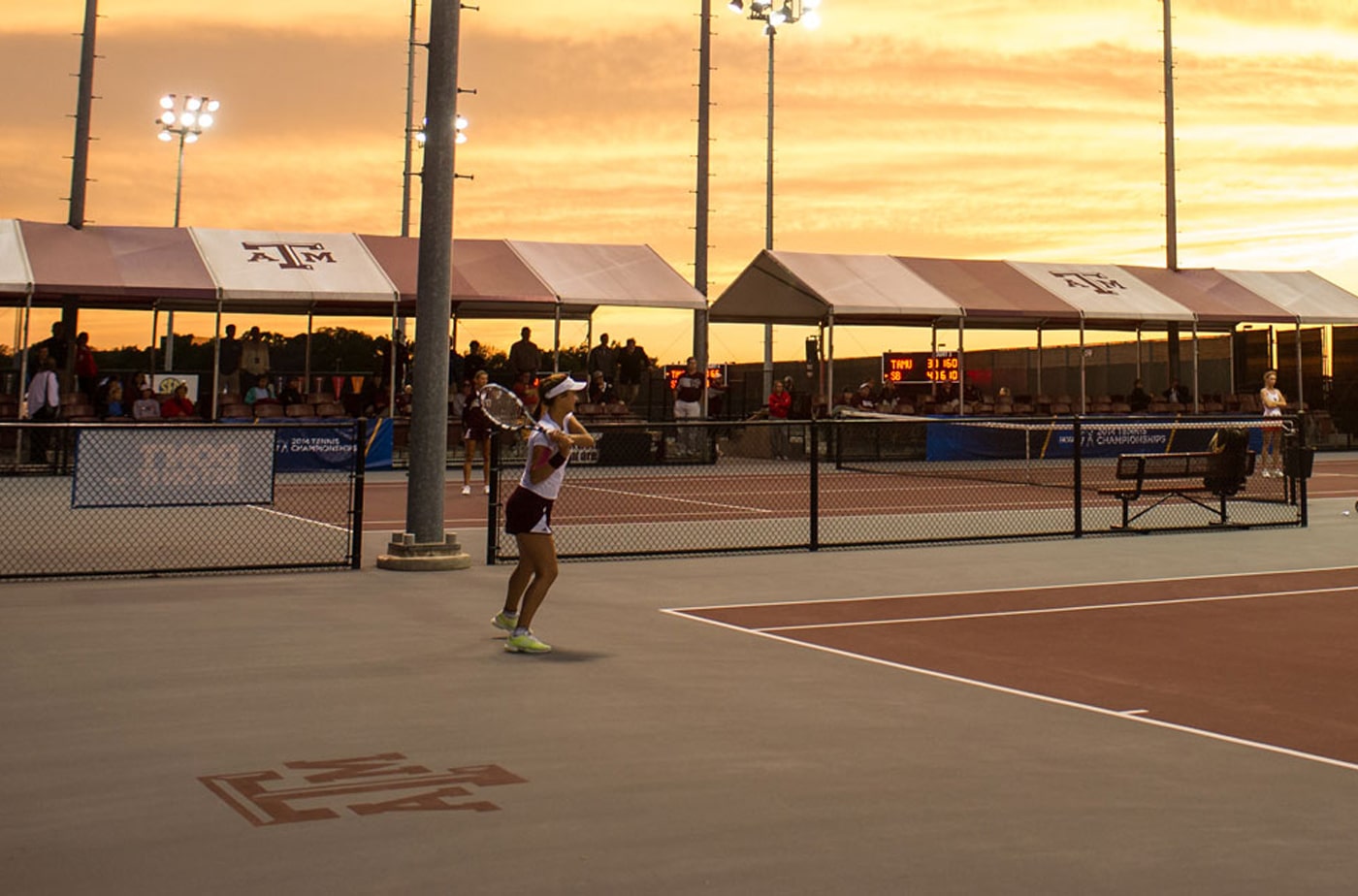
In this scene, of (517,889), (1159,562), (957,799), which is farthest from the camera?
(1159,562)

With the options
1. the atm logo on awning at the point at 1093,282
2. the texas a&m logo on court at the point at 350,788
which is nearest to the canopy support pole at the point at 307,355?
the atm logo on awning at the point at 1093,282

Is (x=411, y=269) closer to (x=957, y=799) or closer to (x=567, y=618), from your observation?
(x=567, y=618)

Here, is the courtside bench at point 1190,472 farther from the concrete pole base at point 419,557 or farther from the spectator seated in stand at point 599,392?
the spectator seated in stand at point 599,392

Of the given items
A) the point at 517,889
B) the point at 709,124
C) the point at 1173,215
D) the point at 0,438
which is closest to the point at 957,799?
the point at 517,889

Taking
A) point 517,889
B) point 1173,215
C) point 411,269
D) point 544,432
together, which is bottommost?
point 517,889

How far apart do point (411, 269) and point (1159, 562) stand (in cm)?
1993

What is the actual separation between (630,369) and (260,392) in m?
8.63

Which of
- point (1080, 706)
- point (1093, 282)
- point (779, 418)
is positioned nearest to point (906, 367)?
point (1093, 282)

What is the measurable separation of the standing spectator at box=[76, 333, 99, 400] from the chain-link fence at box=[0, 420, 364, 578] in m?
10.7

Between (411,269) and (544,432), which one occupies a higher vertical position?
(411,269)

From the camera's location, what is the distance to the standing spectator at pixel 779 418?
3094 cm

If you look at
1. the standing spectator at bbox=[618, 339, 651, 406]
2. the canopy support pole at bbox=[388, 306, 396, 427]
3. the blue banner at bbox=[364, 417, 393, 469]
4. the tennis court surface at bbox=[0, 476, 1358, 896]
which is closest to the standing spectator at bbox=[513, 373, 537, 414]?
the canopy support pole at bbox=[388, 306, 396, 427]

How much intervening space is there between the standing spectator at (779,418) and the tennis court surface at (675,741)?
61.2 feet

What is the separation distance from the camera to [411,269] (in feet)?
101
